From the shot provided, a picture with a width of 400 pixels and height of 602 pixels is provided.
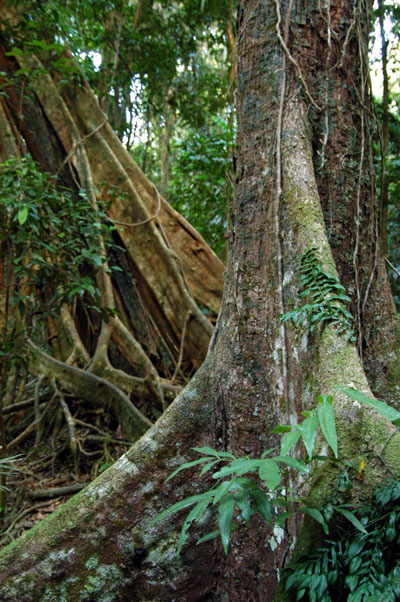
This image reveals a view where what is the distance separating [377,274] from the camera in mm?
2404

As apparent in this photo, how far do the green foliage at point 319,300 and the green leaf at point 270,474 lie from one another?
666mm

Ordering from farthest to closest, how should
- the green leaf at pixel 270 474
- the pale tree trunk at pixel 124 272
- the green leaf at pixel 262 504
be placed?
the pale tree trunk at pixel 124 272, the green leaf at pixel 262 504, the green leaf at pixel 270 474

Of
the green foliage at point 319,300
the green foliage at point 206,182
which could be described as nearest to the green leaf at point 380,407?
the green foliage at point 319,300

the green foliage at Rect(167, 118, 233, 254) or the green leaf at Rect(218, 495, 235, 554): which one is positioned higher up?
the green foliage at Rect(167, 118, 233, 254)

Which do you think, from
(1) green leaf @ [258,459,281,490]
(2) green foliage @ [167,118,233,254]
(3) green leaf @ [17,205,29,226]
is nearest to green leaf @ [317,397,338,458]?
(1) green leaf @ [258,459,281,490]

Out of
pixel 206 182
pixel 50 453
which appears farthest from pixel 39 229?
pixel 206 182

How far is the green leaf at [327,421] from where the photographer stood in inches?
36.7

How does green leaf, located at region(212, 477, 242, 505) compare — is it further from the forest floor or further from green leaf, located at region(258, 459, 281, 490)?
the forest floor

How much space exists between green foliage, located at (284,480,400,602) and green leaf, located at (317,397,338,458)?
264 mm

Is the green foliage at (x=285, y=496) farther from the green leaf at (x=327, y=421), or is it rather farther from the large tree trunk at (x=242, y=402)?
the large tree trunk at (x=242, y=402)

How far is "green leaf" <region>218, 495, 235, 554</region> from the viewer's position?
3.11 feet

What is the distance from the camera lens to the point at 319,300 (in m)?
1.63

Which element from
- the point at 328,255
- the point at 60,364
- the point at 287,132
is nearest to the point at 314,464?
the point at 328,255

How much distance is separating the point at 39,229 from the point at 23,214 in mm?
336
